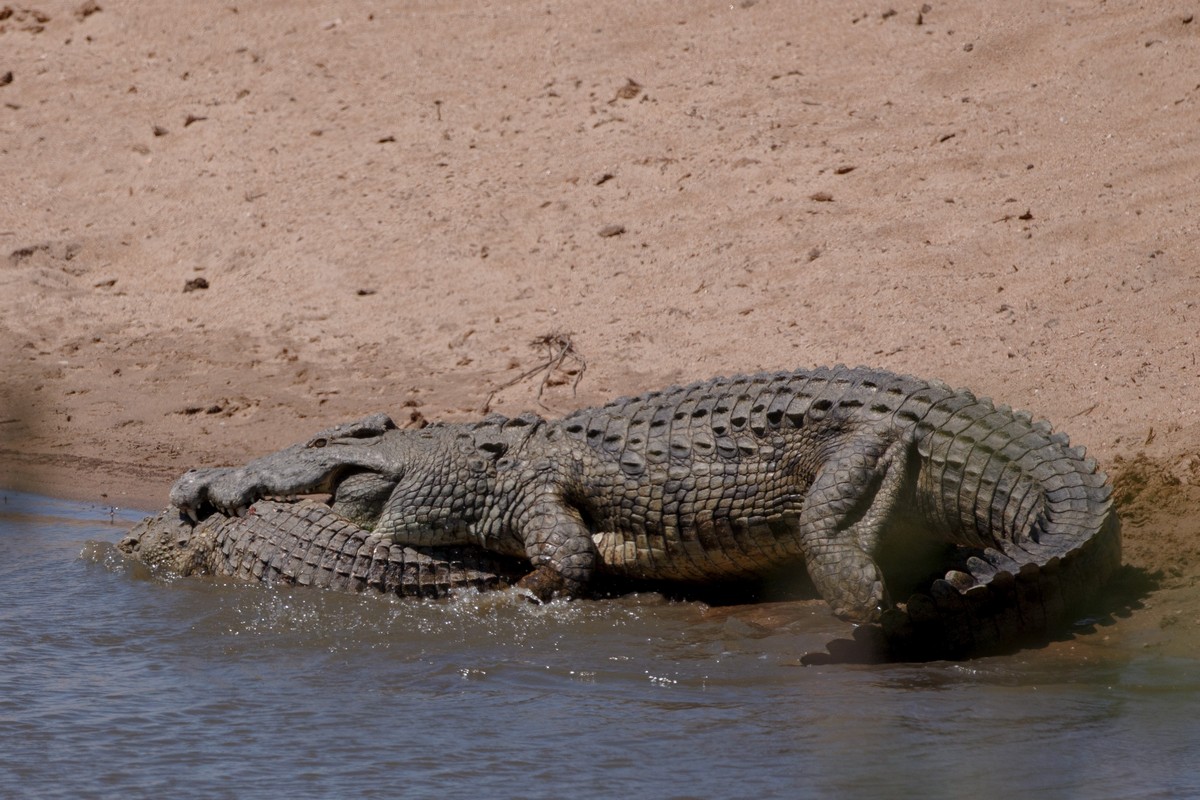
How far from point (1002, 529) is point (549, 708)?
158cm

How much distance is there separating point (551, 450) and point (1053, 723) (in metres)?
2.31

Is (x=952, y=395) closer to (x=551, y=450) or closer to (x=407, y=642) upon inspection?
(x=551, y=450)

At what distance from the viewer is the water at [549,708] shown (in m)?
3.85

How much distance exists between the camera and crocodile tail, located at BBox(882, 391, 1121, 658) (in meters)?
4.48

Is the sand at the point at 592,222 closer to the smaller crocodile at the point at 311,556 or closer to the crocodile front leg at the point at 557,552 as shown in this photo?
the smaller crocodile at the point at 311,556

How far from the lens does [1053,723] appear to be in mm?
4027

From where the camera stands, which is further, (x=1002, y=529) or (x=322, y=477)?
(x=322, y=477)

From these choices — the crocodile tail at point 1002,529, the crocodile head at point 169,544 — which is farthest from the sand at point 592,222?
the crocodile head at point 169,544

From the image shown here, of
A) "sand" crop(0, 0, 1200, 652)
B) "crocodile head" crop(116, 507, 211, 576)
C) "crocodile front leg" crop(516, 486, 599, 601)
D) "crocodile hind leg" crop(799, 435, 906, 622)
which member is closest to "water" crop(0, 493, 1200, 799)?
"crocodile front leg" crop(516, 486, 599, 601)

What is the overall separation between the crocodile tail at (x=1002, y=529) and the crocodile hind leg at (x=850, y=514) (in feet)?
0.43

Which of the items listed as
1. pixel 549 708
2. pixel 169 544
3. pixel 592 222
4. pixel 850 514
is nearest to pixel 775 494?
pixel 850 514

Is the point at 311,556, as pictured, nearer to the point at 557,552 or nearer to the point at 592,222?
the point at 557,552

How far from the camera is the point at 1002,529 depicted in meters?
4.87

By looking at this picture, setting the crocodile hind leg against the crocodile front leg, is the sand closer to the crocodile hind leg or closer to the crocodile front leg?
the crocodile hind leg
